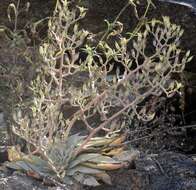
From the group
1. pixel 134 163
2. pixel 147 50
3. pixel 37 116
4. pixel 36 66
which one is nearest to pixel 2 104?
pixel 36 66

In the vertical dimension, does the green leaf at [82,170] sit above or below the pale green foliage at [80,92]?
below

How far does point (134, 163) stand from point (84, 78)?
78cm

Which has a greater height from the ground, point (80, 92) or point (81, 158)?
point (80, 92)

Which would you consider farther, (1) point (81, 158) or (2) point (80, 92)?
(1) point (81, 158)

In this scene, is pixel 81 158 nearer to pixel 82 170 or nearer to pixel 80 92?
pixel 82 170

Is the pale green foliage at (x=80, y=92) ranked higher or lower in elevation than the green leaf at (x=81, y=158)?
higher

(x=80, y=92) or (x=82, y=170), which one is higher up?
(x=80, y=92)

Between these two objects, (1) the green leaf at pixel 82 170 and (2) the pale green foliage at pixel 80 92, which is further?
(1) the green leaf at pixel 82 170

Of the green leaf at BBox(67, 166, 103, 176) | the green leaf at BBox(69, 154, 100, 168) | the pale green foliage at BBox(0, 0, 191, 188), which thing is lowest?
the green leaf at BBox(67, 166, 103, 176)

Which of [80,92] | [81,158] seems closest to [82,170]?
[81,158]

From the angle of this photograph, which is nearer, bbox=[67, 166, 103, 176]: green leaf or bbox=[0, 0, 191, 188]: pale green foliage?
bbox=[0, 0, 191, 188]: pale green foliage

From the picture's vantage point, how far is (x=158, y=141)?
3678 millimetres

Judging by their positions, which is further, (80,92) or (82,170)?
(82,170)

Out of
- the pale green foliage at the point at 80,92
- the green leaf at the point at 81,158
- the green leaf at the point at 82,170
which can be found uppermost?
the pale green foliage at the point at 80,92
